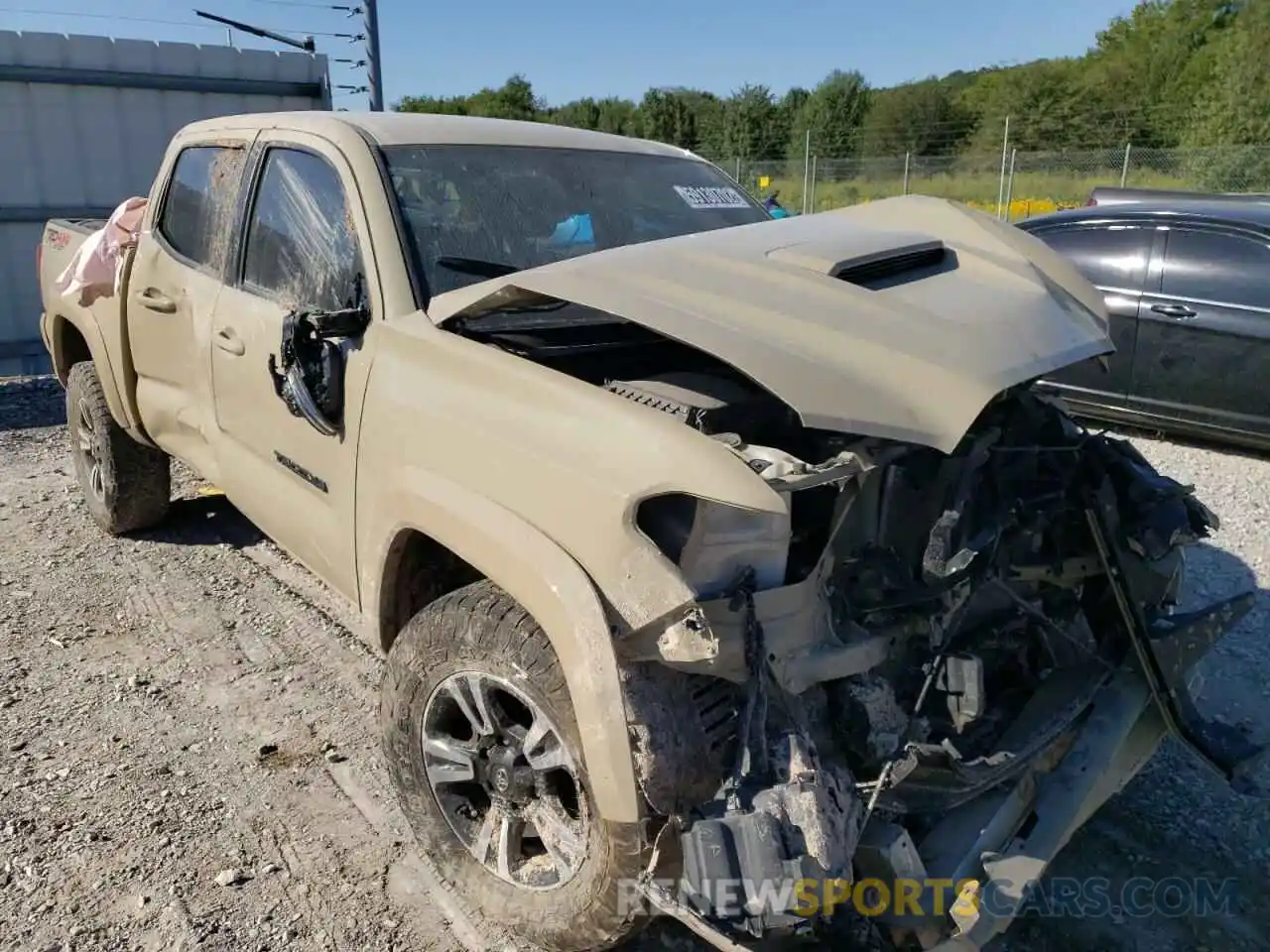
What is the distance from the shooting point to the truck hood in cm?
202

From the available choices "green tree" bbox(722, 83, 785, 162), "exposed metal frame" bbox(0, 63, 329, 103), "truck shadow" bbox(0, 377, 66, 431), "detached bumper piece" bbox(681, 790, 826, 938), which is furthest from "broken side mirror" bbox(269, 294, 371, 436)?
"green tree" bbox(722, 83, 785, 162)

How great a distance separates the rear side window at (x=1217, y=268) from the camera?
558cm

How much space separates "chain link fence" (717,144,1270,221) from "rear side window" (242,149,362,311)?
588 inches

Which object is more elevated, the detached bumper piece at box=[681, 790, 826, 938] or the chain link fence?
the chain link fence

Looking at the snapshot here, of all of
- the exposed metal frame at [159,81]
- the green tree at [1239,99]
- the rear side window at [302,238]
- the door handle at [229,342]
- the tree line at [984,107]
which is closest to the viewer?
the rear side window at [302,238]

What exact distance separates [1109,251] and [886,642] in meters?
5.16

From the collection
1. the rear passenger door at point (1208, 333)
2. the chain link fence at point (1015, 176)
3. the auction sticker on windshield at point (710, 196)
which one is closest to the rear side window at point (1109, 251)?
the rear passenger door at point (1208, 333)

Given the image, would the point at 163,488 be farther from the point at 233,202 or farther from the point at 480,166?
the point at 480,166

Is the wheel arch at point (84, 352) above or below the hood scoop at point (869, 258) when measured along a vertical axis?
below

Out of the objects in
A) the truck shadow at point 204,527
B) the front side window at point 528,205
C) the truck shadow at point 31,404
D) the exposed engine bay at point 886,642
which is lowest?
the truck shadow at point 31,404

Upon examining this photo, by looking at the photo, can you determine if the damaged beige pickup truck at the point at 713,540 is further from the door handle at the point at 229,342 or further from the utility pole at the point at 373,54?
the utility pole at the point at 373,54

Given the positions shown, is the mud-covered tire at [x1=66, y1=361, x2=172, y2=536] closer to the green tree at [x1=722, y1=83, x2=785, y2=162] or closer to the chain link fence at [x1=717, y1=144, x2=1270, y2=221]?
the chain link fence at [x1=717, y1=144, x2=1270, y2=221]

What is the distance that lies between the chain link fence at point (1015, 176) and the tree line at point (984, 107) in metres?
11.5

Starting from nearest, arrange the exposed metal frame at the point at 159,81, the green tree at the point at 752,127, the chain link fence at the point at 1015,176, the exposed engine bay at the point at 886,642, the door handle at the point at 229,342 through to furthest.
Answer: the exposed engine bay at the point at 886,642
the door handle at the point at 229,342
the exposed metal frame at the point at 159,81
the chain link fence at the point at 1015,176
the green tree at the point at 752,127
